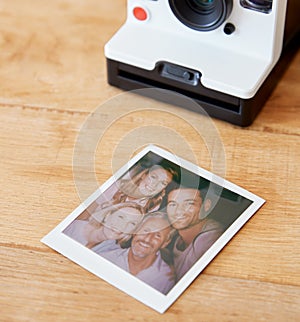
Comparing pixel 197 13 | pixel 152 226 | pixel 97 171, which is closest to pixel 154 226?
pixel 152 226

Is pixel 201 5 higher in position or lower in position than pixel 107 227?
higher

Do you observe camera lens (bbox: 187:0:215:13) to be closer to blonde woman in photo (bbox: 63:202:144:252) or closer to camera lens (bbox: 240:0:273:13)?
camera lens (bbox: 240:0:273:13)

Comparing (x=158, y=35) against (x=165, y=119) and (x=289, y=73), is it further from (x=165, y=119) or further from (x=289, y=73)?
(x=289, y=73)

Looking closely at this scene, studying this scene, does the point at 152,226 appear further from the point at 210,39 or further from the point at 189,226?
the point at 210,39

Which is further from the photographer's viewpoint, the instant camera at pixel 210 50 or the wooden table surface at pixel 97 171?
the instant camera at pixel 210 50

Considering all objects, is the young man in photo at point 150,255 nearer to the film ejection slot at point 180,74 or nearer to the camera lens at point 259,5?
the film ejection slot at point 180,74

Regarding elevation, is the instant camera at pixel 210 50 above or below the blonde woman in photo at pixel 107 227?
above

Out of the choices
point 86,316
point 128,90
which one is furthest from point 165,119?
point 86,316

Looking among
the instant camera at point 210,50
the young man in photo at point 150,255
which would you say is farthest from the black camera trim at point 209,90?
the young man in photo at point 150,255
